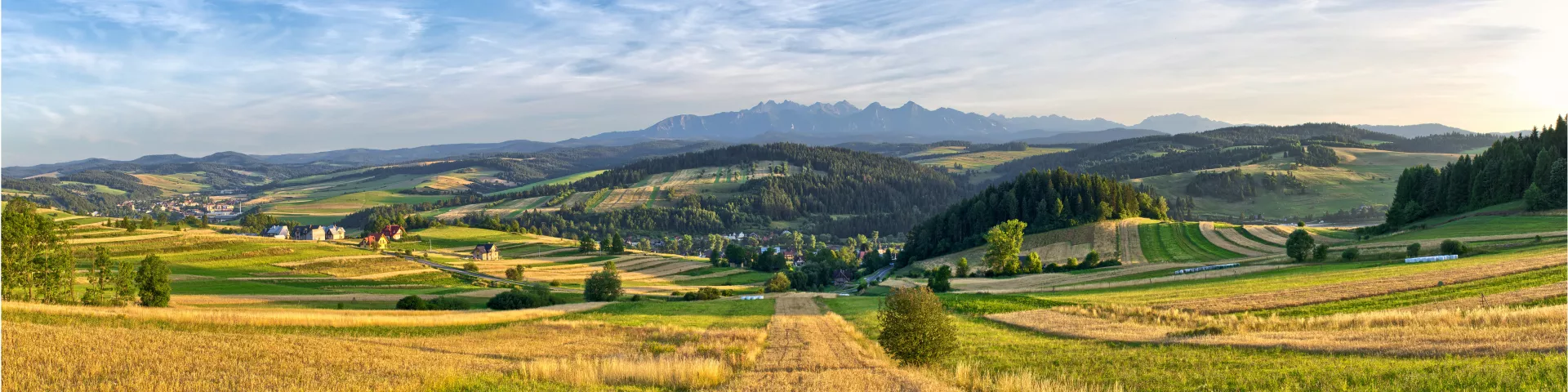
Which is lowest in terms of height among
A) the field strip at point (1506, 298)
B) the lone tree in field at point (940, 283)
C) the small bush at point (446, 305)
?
the lone tree in field at point (940, 283)

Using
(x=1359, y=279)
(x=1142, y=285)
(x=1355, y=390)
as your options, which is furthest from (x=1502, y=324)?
(x=1142, y=285)

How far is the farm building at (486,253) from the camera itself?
408 feet

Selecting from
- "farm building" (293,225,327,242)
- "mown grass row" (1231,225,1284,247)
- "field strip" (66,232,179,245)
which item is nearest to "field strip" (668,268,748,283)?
"field strip" (66,232,179,245)

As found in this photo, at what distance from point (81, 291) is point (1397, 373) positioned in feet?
245

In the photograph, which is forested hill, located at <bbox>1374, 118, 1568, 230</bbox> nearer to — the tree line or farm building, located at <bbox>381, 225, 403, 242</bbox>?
the tree line

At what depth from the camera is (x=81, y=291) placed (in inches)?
2141

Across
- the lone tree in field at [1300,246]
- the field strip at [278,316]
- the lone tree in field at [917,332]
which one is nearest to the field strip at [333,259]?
the field strip at [278,316]

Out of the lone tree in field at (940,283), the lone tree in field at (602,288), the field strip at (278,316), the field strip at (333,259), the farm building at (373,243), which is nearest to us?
the field strip at (278,316)

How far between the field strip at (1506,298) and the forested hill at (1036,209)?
95.8 metres

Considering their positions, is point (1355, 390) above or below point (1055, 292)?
above

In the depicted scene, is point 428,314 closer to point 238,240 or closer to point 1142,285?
point 1142,285

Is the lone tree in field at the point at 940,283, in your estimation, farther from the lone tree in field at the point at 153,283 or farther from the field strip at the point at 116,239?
the field strip at the point at 116,239

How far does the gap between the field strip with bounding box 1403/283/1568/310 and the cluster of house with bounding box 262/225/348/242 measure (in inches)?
6845

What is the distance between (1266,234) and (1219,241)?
8.76m
